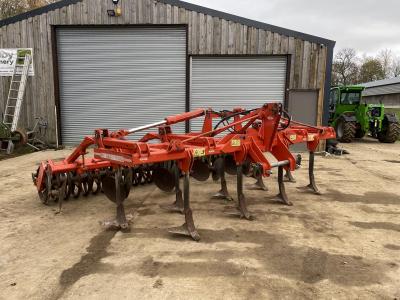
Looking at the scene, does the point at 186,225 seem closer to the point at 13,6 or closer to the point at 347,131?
the point at 347,131

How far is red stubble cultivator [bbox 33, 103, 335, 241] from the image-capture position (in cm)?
397

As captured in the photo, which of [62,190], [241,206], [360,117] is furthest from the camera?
[360,117]

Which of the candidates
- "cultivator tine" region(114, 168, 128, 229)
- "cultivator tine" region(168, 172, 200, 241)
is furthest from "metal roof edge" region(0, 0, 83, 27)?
"cultivator tine" region(168, 172, 200, 241)

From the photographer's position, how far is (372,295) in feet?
9.35

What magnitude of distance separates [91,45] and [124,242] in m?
8.52

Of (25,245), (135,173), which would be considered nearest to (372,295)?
(25,245)

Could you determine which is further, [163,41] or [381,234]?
[163,41]

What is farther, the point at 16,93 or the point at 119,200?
the point at 16,93

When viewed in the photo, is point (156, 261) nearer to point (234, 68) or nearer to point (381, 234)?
point (381, 234)

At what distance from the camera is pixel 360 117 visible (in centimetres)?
1384

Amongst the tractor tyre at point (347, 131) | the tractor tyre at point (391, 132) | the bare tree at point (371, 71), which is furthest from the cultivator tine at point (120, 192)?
the bare tree at point (371, 71)

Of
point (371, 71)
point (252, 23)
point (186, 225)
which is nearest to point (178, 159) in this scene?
point (186, 225)

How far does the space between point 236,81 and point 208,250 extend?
7.76 meters

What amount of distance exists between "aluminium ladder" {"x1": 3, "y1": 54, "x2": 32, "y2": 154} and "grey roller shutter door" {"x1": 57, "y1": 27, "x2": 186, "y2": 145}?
3.15 feet
